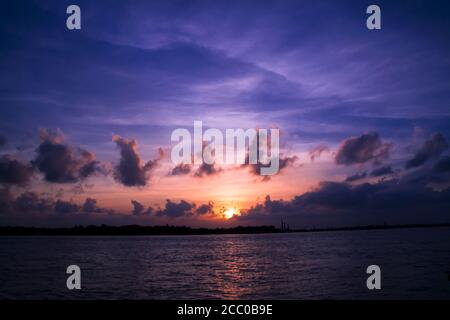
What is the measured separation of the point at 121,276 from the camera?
187 feet

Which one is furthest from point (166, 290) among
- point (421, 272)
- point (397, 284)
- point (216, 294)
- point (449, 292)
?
point (421, 272)

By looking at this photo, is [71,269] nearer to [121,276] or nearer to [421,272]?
[121,276]

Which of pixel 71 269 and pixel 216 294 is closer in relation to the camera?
pixel 216 294

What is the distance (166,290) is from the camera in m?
43.2

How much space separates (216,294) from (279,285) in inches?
341
